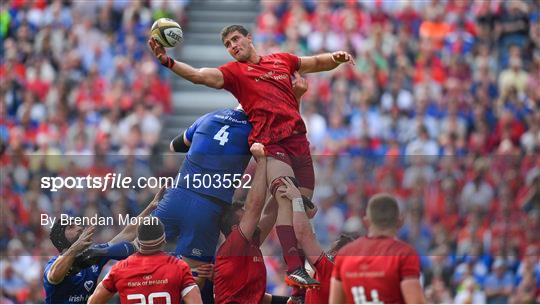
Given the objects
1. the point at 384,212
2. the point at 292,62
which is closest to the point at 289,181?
the point at 292,62

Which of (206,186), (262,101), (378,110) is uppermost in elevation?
(262,101)

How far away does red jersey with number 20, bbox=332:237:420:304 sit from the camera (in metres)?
11.2

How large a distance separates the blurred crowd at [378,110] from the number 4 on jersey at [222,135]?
3524mm

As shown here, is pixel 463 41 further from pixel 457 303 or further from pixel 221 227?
pixel 221 227

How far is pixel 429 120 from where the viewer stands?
22125 mm

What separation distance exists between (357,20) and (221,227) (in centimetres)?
1064

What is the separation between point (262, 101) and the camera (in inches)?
521

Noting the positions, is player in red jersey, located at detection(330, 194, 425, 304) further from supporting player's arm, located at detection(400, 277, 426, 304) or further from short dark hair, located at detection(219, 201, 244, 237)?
short dark hair, located at detection(219, 201, 244, 237)

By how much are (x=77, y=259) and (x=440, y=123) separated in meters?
10.1

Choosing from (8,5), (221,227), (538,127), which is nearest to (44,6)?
(8,5)

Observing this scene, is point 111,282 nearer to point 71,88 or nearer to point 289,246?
point 289,246

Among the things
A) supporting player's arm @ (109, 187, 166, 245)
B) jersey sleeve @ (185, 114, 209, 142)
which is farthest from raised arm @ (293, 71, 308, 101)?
supporting player's arm @ (109, 187, 166, 245)

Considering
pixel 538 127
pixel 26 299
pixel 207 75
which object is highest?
pixel 207 75

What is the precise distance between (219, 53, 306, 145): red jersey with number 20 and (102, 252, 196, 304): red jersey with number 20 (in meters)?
1.65
